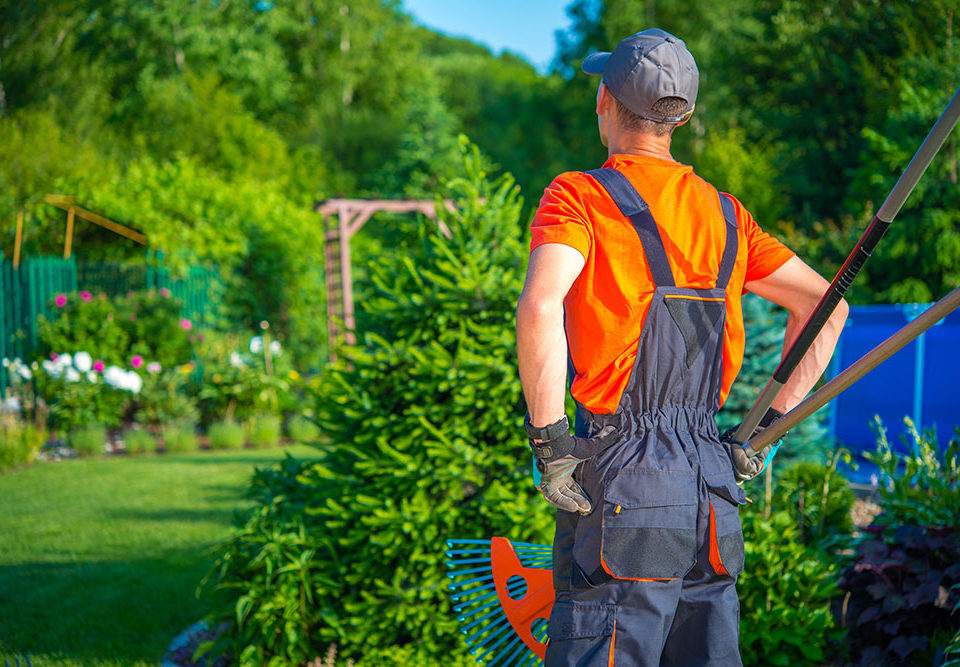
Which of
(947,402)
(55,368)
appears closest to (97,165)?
(55,368)

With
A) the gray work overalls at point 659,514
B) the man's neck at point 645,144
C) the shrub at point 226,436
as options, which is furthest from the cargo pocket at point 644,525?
the shrub at point 226,436

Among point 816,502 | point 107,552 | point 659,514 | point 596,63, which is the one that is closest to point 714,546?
point 659,514

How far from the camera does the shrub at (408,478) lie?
3117mm

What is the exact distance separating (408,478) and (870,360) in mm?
1916

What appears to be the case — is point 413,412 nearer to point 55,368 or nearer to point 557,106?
point 55,368

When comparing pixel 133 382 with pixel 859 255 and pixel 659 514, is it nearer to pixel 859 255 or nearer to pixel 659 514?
pixel 659 514

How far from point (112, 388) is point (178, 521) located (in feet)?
15.0

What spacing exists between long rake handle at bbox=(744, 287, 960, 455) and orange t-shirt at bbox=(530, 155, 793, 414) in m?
0.37

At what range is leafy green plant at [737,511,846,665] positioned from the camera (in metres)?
3.05

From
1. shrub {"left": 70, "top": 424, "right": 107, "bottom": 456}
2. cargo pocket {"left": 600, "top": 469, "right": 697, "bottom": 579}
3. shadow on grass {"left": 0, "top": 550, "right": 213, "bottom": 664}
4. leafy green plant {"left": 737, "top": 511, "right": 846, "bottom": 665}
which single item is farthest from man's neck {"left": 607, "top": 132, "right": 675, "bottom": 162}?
shrub {"left": 70, "top": 424, "right": 107, "bottom": 456}

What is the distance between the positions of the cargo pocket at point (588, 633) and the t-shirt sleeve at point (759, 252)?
95 centimetres

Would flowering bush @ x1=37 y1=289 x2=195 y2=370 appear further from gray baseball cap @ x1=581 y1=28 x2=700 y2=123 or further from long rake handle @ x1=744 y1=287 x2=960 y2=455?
long rake handle @ x1=744 y1=287 x2=960 y2=455

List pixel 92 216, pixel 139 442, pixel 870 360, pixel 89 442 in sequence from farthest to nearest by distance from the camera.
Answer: pixel 92 216 < pixel 139 442 < pixel 89 442 < pixel 870 360

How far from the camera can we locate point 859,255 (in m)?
1.77
